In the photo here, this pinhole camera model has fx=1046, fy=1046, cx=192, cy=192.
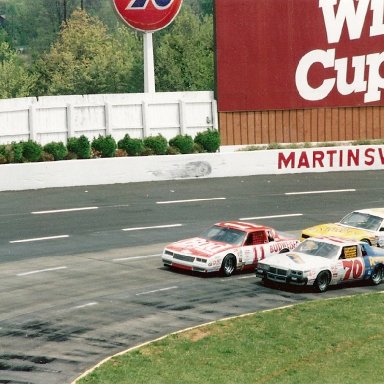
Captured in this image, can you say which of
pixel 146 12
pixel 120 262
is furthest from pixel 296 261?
pixel 146 12

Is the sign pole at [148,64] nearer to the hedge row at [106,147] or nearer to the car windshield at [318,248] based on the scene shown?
the hedge row at [106,147]

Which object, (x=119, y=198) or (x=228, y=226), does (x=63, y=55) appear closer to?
(x=119, y=198)

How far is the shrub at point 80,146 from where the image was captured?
46688 mm

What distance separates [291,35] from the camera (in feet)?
171

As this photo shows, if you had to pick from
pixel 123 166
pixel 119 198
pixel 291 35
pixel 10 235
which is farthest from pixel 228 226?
pixel 291 35

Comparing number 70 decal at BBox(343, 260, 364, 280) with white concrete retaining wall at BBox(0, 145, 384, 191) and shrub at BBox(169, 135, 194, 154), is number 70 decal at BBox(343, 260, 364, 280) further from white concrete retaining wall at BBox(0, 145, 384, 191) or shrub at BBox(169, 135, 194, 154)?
shrub at BBox(169, 135, 194, 154)

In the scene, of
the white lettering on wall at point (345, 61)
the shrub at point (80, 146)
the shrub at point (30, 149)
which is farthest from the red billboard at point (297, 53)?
the shrub at point (30, 149)

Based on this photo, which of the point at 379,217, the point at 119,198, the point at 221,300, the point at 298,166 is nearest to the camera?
the point at 221,300

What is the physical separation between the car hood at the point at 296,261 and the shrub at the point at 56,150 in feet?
61.7

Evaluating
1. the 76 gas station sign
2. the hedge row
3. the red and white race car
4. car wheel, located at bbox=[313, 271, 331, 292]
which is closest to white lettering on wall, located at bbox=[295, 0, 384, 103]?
the hedge row

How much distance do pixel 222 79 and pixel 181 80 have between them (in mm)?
49399

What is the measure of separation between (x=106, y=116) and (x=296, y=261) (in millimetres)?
21750

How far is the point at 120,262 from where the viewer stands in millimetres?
31859

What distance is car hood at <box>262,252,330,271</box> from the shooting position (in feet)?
94.3
